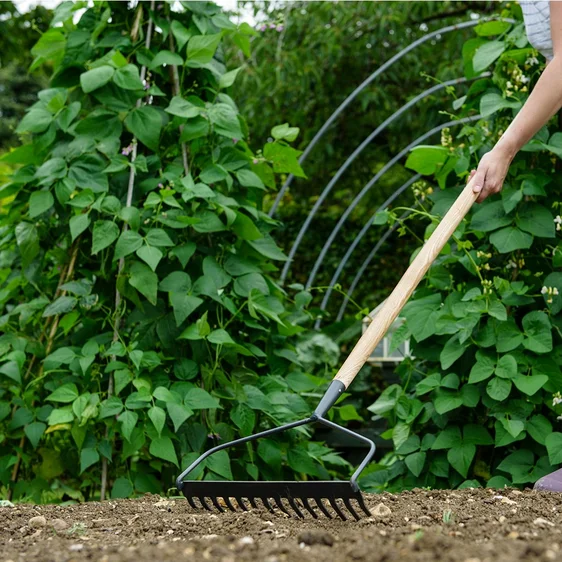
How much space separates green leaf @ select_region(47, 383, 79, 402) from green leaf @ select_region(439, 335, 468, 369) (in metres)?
1.05

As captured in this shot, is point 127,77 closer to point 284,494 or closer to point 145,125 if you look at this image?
point 145,125

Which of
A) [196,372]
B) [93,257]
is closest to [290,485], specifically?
[196,372]

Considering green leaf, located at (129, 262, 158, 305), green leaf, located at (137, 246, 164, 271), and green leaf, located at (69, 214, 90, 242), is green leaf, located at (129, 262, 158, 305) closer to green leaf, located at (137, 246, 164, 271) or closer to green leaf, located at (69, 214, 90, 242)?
green leaf, located at (137, 246, 164, 271)

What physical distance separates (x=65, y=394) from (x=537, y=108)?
1.47 meters

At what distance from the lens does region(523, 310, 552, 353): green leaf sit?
2086 millimetres

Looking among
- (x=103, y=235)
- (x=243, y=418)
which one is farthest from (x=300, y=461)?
(x=103, y=235)

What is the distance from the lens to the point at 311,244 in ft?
22.8

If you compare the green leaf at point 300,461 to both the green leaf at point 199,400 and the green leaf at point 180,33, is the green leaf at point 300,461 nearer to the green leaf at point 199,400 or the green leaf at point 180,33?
the green leaf at point 199,400

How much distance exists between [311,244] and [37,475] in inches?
190

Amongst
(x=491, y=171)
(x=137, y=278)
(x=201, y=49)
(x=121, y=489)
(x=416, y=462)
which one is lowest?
(x=121, y=489)

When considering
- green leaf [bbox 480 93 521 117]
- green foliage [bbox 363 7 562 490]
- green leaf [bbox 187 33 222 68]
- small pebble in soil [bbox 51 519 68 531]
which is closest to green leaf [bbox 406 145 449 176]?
green foliage [bbox 363 7 562 490]

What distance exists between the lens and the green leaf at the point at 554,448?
1990 mm

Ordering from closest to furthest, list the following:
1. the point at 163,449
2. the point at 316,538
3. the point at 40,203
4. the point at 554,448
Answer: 1. the point at 316,538
2. the point at 554,448
3. the point at 163,449
4. the point at 40,203

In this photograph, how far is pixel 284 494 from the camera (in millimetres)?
1522
